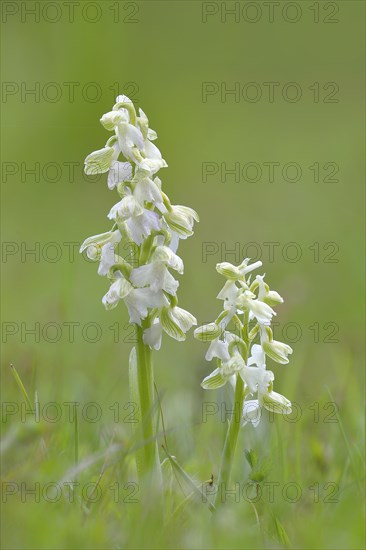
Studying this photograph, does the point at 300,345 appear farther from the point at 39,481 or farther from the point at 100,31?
the point at 100,31

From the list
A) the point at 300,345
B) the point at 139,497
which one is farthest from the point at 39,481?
the point at 300,345

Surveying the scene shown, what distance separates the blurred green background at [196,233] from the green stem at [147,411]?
90 mm

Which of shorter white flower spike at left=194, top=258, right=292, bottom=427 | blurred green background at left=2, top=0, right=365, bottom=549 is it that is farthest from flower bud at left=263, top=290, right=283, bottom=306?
blurred green background at left=2, top=0, right=365, bottom=549

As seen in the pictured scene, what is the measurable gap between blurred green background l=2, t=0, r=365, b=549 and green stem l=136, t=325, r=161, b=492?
9 cm

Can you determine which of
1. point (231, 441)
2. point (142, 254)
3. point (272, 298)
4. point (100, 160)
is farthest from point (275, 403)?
point (100, 160)

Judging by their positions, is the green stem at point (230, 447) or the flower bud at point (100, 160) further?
the flower bud at point (100, 160)

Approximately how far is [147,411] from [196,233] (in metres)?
5.82

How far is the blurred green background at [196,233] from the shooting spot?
211 cm

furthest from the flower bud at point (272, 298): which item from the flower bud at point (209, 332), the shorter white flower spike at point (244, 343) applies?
the flower bud at point (209, 332)

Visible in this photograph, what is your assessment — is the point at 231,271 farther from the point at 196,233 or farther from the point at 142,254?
the point at 196,233

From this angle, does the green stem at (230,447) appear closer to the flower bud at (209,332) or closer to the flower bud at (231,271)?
the flower bud at (209,332)

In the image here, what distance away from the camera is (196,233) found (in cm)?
790

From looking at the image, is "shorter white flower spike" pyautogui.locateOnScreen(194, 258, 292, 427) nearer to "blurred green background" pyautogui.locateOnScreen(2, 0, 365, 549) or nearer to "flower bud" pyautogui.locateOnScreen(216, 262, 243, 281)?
"flower bud" pyautogui.locateOnScreen(216, 262, 243, 281)

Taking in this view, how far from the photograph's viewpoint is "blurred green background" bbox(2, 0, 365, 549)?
6.92ft
